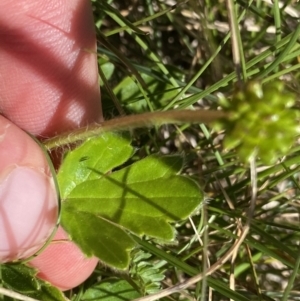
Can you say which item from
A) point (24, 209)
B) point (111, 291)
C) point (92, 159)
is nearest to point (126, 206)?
point (92, 159)

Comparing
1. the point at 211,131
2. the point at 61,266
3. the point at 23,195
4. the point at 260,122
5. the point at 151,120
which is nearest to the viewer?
the point at 260,122

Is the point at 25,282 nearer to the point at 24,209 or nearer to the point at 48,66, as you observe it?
the point at 24,209

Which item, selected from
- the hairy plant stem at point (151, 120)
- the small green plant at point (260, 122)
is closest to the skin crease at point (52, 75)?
the hairy plant stem at point (151, 120)

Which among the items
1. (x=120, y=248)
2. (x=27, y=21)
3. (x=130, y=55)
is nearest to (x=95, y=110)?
(x=27, y=21)

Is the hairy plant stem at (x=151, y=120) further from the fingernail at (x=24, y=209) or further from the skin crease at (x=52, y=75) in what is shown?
the skin crease at (x=52, y=75)

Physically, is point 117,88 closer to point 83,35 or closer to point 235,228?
point 83,35

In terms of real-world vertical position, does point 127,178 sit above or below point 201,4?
below
